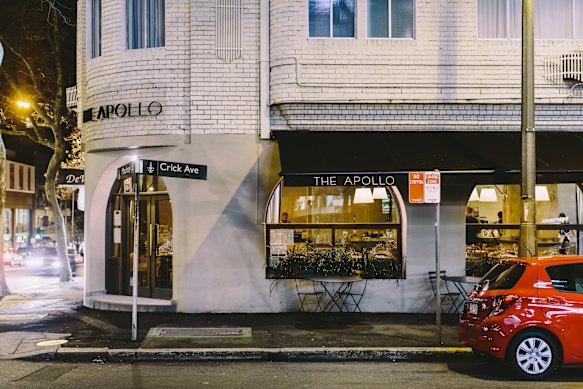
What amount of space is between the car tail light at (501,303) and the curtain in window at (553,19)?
7439mm

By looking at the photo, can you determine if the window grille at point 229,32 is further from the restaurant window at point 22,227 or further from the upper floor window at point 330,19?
the restaurant window at point 22,227

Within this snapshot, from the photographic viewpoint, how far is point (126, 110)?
1374 cm

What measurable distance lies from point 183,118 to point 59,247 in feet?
35.8

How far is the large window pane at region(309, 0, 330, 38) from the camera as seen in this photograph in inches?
527

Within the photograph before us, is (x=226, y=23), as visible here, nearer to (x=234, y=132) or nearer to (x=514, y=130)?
(x=234, y=132)

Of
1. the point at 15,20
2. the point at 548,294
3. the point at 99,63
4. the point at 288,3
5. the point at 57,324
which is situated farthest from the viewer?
the point at 15,20

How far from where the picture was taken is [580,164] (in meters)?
12.4

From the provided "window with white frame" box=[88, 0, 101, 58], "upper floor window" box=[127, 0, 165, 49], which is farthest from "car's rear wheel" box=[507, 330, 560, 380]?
"window with white frame" box=[88, 0, 101, 58]

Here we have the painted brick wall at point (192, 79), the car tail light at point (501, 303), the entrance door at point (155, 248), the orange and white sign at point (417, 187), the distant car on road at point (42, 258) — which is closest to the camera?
the car tail light at point (501, 303)

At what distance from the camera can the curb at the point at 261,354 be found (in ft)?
31.8

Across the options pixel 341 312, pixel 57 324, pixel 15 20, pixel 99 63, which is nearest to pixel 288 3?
pixel 99 63

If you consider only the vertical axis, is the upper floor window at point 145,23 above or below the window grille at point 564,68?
above

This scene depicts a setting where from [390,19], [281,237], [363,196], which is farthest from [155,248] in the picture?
[390,19]

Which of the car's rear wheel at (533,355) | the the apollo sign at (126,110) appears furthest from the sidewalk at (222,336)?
the the apollo sign at (126,110)
